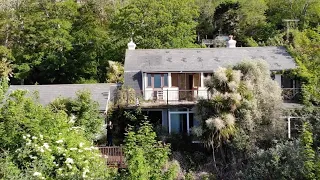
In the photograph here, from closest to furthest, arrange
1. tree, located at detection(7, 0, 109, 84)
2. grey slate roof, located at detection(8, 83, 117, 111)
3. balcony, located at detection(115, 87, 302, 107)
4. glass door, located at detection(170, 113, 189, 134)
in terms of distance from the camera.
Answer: grey slate roof, located at detection(8, 83, 117, 111) < balcony, located at detection(115, 87, 302, 107) < glass door, located at detection(170, 113, 189, 134) < tree, located at detection(7, 0, 109, 84)

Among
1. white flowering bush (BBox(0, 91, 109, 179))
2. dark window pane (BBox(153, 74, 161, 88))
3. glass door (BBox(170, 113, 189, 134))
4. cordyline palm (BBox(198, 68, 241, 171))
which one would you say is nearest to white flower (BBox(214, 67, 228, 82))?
cordyline palm (BBox(198, 68, 241, 171))

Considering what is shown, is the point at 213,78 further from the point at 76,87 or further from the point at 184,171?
the point at 76,87

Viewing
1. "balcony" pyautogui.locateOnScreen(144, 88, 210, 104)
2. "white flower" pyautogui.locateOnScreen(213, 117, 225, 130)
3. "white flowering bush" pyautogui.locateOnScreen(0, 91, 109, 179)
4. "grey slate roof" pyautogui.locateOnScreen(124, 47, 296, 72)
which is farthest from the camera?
"grey slate roof" pyautogui.locateOnScreen(124, 47, 296, 72)

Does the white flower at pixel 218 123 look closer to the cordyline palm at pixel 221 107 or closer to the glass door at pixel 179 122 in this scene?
the cordyline palm at pixel 221 107

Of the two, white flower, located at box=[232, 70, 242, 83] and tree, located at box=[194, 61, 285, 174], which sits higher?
white flower, located at box=[232, 70, 242, 83]

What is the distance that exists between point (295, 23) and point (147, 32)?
1656cm

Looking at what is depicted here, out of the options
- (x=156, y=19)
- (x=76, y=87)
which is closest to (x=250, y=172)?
(x=76, y=87)

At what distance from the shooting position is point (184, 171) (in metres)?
21.7

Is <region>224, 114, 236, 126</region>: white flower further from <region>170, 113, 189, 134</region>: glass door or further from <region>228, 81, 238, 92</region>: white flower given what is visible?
<region>170, 113, 189, 134</region>: glass door

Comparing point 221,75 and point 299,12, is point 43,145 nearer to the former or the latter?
point 221,75

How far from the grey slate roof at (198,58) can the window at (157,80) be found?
498 mm

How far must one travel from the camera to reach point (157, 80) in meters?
26.8

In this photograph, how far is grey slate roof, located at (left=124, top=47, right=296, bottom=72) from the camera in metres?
26.6

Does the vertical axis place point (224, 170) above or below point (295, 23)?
below
